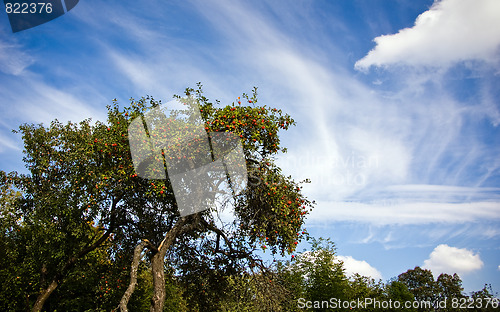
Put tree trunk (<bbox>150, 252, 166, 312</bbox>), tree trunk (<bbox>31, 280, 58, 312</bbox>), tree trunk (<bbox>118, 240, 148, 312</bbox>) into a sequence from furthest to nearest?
tree trunk (<bbox>31, 280, 58, 312</bbox>)
tree trunk (<bbox>150, 252, 166, 312</bbox>)
tree trunk (<bbox>118, 240, 148, 312</bbox>)

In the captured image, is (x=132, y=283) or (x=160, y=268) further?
(x=160, y=268)

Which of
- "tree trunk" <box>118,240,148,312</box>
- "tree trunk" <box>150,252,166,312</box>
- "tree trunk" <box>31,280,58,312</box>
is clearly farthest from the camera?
"tree trunk" <box>31,280,58,312</box>

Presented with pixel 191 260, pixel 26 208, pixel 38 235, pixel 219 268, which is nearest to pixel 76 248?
pixel 38 235

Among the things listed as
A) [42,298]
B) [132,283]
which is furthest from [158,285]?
[42,298]

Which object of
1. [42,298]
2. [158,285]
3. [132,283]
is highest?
[158,285]

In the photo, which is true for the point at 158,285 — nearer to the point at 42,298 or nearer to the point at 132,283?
the point at 132,283

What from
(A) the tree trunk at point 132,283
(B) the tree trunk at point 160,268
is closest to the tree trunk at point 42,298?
(B) the tree trunk at point 160,268

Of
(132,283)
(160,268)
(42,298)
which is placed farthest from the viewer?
(42,298)

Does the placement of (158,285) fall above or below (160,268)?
below

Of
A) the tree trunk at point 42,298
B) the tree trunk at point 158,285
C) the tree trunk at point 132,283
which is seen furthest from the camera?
the tree trunk at point 42,298

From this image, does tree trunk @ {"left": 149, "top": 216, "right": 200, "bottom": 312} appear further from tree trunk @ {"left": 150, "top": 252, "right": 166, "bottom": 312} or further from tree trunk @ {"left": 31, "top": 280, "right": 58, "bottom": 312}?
tree trunk @ {"left": 31, "top": 280, "right": 58, "bottom": 312}

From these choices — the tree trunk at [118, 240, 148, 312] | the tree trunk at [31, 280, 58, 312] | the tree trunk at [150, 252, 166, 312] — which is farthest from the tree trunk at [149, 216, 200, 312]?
the tree trunk at [31, 280, 58, 312]

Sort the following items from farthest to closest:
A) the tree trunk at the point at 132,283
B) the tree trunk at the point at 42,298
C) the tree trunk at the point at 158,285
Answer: the tree trunk at the point at 42,298 → the tree trunk at the point at 158,285 → the tree trunk at the point at 132,283

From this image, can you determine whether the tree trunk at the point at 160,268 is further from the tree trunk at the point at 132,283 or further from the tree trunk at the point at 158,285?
the tree trunk at the point at 132,283
